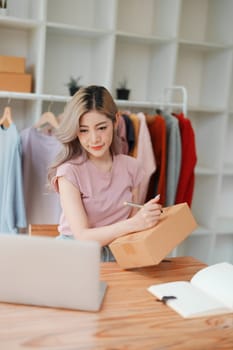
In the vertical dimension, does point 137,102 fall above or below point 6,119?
above

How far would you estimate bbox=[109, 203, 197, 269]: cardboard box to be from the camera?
1390 millimetres

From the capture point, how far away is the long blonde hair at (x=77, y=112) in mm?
1704

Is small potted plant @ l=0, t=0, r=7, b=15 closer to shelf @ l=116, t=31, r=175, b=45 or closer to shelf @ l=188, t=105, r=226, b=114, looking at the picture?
shelf @ l=116, t=31, r=175, b=45

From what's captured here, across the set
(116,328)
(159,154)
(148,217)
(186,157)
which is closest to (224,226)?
(186,157)

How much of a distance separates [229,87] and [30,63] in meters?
1.38

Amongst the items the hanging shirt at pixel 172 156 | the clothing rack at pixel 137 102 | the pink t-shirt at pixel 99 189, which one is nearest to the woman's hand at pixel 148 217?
the pink t-shirt at pixel 99 189

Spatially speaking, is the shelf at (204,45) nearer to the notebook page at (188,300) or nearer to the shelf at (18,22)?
the shelf at (18,22)

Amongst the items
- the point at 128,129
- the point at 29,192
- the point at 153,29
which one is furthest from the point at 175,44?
the point at 29,192

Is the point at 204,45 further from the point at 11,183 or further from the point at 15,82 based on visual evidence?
the point at 11,183

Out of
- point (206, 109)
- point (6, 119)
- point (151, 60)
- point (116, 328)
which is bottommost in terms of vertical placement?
point (116, 328)

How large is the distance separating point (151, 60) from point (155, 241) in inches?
84.3

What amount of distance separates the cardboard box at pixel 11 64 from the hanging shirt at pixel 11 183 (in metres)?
0.35

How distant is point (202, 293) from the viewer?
130 cm

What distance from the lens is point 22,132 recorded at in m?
2.59
